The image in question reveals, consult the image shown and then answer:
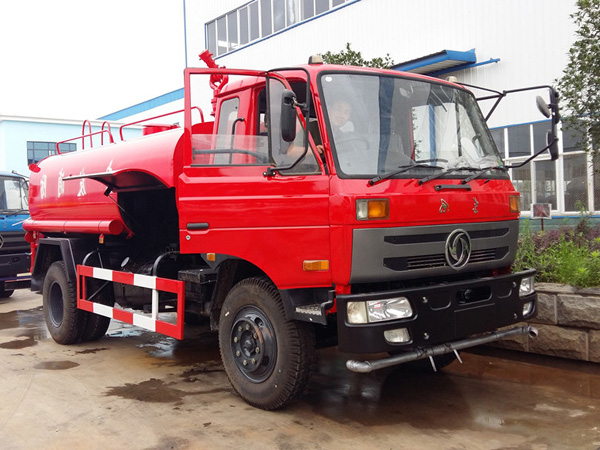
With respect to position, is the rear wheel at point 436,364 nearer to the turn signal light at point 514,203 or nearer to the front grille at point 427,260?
the front grille at point 427,260

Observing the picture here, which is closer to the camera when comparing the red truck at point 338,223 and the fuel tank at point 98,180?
the red truck at point 338,223

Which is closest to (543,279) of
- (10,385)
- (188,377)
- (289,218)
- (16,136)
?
(289,218)

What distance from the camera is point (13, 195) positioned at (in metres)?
11.5

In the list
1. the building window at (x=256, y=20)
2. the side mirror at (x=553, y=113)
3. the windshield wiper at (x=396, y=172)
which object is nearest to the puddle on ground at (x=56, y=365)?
the windshield wiper at (x=396, y=172)

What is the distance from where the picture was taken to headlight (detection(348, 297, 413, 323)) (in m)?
4.22

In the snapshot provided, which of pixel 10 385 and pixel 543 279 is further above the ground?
pixel 543 279

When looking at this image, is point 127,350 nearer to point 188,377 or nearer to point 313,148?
point 188,377

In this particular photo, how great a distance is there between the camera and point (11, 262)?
1080cm

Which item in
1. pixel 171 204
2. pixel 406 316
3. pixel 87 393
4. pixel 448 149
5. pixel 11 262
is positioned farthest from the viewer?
pixel 11 262

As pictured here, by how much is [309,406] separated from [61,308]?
4.22m

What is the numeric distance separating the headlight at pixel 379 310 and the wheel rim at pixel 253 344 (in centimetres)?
78

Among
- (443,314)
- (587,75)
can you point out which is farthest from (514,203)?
(587,75)

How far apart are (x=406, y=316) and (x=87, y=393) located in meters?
2.98

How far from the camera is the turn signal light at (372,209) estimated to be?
167 inches
